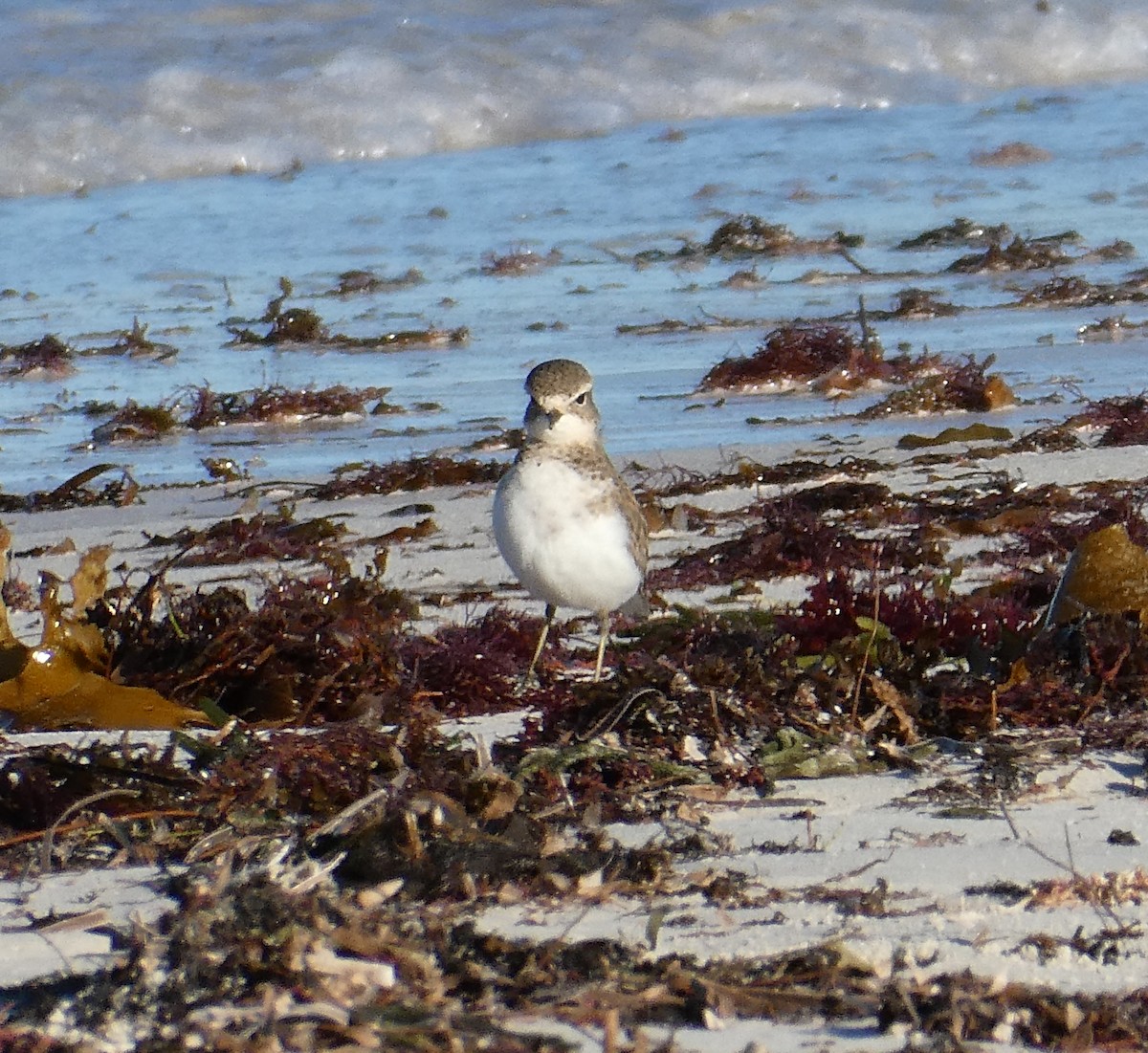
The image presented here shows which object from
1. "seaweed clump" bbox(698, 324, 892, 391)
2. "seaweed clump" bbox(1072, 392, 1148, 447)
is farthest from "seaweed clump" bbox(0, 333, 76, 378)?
"seaweed clump" bbox(1072, 392, 1148, 447)

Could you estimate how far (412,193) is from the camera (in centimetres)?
1312

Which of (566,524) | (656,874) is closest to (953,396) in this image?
(566,524)

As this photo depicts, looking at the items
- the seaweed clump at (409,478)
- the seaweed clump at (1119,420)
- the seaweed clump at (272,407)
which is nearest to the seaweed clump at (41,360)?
the seaweed clump at (272,407)

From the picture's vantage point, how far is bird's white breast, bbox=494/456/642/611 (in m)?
4.23

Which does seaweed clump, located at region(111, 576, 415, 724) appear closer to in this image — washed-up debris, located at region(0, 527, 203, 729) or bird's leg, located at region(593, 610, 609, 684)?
washed-up debris, located at region(0, 527, 203, 729)

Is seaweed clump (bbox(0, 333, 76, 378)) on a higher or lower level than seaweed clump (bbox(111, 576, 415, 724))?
higher

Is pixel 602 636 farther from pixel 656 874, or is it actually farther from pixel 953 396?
pixel 953 396

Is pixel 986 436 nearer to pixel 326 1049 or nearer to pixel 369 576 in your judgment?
pixel 369 576

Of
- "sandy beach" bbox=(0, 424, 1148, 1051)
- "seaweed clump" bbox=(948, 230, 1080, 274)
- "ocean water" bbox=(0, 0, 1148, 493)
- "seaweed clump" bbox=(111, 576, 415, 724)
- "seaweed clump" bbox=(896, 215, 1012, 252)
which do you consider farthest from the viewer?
"seaweed clump" bbox=(896, 215, 1012, 252)

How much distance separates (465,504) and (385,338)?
312 centimetres

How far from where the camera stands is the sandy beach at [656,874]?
7.47 ft

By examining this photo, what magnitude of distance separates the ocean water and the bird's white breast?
2.68 meters

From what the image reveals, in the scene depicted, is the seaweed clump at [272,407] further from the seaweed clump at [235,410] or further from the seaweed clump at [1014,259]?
the seaweed clump at [1014,259]

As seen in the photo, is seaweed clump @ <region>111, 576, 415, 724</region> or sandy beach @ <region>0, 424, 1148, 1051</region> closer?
sandy beach @ <region>0, 424, 1148, 1051</region>
